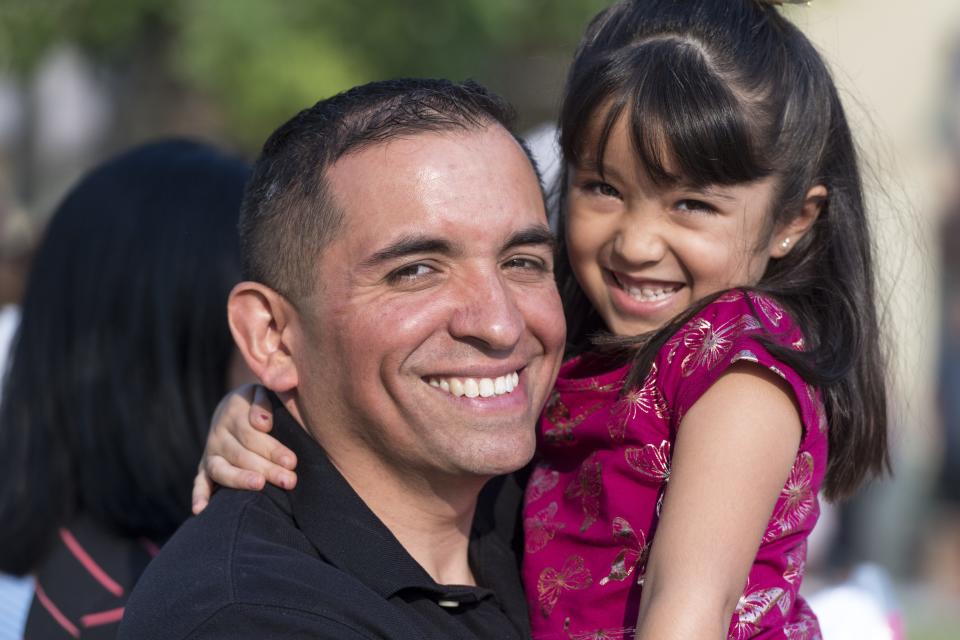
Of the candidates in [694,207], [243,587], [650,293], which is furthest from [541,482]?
[243,587]

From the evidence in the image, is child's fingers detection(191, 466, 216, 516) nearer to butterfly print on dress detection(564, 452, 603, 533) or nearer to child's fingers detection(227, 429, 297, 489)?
child's fingers detection(227, 429, 297, 489)

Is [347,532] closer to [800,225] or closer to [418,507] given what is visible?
[418,507]

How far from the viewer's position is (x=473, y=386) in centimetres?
257

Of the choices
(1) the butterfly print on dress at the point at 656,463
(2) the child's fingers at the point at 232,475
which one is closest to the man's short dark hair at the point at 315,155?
(2) the child's fingers at the point at 232,475

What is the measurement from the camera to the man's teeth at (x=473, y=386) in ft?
8.38

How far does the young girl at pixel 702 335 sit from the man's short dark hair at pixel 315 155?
12.6 inches

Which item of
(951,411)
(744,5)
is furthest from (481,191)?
(951,411)

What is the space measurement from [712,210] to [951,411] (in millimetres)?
7222

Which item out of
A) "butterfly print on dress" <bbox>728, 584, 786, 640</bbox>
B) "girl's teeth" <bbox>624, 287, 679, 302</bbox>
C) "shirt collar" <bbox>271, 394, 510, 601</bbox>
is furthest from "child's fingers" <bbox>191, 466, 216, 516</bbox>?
"butterfly print on dress" <bbox>728, 584, 786, 640</bbox>

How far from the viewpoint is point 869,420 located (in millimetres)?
2803

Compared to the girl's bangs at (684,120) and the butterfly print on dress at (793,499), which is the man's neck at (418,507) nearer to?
the butterfly print on dress at (793,499)

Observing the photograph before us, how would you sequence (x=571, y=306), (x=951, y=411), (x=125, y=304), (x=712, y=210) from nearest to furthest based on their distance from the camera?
1. (x=712, y=210)
2. (x=571, y=306)
3. (x=125, y=304)
4. (x=951, y=411)

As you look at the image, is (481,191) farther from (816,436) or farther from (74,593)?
(74,593)

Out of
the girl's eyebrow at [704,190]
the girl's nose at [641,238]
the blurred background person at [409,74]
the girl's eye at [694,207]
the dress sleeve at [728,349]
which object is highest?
the girl's eyebrow at [704,190]
